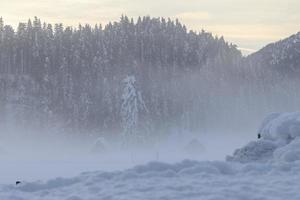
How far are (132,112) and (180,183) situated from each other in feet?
246

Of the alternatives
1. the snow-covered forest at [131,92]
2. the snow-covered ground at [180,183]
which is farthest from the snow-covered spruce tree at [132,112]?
the snow-covered ground at [180,183]

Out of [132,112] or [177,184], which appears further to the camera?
[132,112]

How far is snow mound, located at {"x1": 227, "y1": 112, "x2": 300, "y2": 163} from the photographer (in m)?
12.5

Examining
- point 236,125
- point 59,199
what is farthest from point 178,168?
point 236,125

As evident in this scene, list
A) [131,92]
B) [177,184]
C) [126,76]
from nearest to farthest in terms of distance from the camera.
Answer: [177,184]
[131,92]
[126,76]

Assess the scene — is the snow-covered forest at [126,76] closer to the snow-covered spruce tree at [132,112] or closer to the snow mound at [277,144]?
the snow-covered spruce tree at [132,112]

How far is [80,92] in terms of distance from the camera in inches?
5384

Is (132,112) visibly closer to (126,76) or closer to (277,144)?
(126,76)

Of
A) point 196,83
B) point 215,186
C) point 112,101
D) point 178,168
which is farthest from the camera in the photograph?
point 196,83

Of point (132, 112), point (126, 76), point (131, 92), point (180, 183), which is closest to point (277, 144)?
point (180, 183)

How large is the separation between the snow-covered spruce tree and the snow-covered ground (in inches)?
2512

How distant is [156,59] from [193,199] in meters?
148

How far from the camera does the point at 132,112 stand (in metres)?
84.8

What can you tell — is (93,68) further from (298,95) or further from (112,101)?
(298,95)
